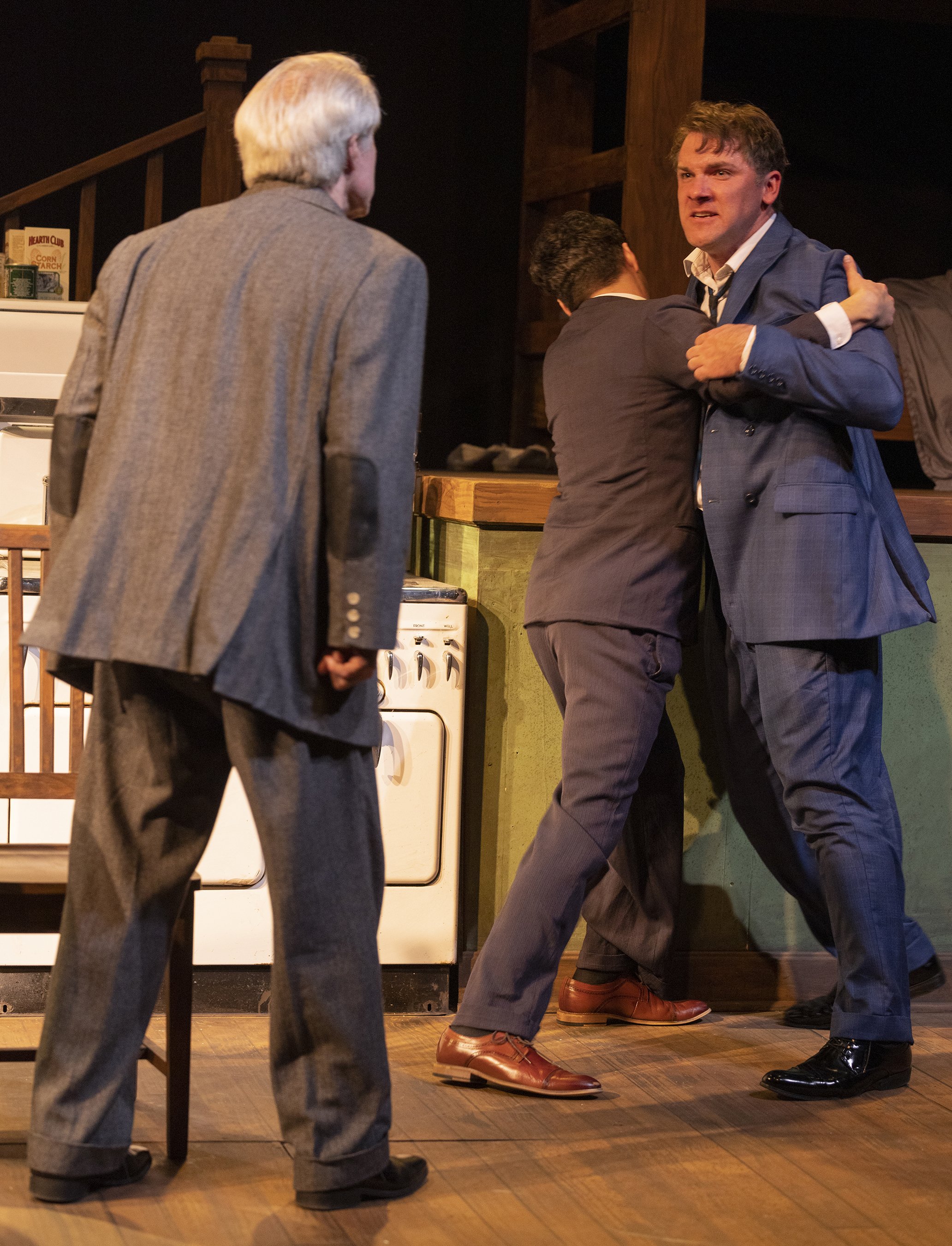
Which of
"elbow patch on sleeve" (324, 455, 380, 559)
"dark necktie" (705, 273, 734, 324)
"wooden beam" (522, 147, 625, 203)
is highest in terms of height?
"wooden beam" (522, 147, 625, 203)

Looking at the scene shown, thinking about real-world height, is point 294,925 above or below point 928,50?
below

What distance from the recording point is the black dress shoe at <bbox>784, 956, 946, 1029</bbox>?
324 centimetres

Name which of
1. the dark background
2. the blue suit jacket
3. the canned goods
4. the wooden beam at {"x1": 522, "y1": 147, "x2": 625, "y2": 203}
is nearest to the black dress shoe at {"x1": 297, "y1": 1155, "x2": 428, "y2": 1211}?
the blue suit jacket

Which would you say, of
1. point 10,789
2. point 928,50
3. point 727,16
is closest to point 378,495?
point 10,789

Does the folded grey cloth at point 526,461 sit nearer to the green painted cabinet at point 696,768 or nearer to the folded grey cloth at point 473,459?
the folded grey cloth at point 473,459

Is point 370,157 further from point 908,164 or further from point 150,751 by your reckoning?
point 908,164

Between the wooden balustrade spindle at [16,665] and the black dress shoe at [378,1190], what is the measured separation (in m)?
0.86

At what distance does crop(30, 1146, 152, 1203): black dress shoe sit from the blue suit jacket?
4.64ft

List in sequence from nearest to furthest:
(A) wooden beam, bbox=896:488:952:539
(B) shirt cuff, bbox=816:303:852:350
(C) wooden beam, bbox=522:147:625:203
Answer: (B) shirt cuff, bbox=816:303:852:350 < (A) wooden beam, bbox=896:488:952:539 < (C) wooden beam, bbox=522:147:625:203

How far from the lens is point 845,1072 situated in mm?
2818

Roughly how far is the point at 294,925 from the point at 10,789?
0.69m

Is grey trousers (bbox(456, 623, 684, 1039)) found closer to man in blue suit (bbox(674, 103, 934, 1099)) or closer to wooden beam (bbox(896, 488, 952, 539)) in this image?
man in blue suit (bbox(674, 103, 934, 1099))

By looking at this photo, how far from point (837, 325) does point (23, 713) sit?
1.58 metres

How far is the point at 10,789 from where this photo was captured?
257 cm
